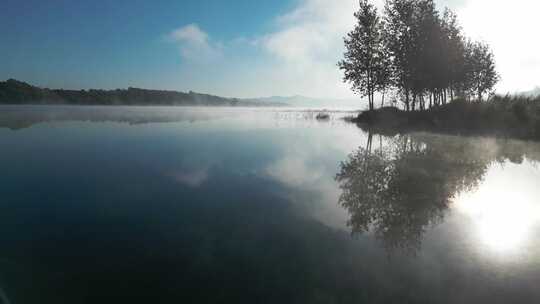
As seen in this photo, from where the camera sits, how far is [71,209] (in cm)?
736

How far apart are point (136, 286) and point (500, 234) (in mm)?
7143

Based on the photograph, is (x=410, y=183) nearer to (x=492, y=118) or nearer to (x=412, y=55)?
(x=492, y=118)

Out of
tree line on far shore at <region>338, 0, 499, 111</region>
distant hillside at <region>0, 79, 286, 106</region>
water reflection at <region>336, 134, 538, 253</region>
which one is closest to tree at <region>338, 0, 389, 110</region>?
tree line on far shore at <region>338, 0, 499, 111</region>

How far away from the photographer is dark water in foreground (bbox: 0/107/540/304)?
4.23 metres

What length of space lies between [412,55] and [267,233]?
41.0m

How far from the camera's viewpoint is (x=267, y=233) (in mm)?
6215

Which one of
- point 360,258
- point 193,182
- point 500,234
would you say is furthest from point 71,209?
point 500,234

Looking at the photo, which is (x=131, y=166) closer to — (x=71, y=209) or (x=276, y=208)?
(x=71, y=209)

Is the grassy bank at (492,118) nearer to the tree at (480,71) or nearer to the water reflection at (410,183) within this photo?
the water reflection at (410,183)

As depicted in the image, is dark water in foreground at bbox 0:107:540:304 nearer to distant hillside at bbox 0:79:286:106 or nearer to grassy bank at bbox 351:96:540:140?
grassy bank at bbox 351:96:540:140

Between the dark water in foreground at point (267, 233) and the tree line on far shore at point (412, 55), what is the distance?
29873 mm

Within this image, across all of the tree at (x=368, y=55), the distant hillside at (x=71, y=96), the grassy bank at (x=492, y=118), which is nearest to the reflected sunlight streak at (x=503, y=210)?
the grassy bank at (x=492, y=118)

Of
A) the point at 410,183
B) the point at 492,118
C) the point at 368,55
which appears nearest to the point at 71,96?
the point at 368,55

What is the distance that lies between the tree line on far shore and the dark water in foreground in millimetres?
29873
